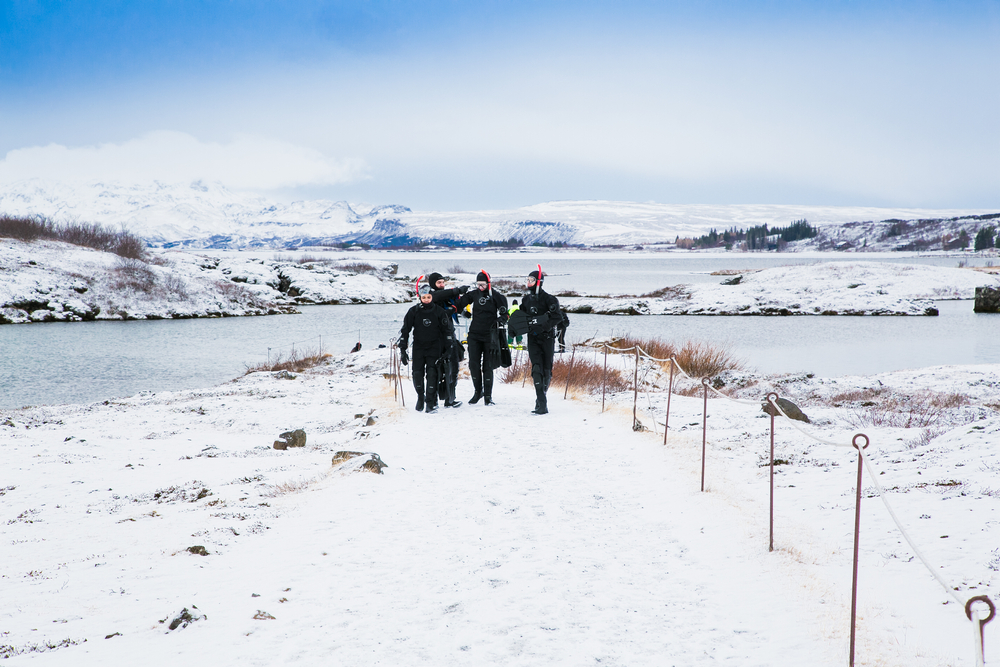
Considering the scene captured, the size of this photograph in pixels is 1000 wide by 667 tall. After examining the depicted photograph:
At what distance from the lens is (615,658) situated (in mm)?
3791

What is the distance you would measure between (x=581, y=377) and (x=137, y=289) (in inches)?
1872

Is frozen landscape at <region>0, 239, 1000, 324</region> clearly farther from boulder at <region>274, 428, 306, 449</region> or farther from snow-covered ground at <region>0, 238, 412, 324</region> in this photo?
boulder at <region>274, 428, 306, 449</region>

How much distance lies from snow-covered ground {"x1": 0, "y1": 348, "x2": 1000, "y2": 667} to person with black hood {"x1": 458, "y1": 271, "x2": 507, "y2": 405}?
6.97 feet

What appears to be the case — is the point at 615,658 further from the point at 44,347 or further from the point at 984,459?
the point at 44,347

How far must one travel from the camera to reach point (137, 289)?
5247 centimetres

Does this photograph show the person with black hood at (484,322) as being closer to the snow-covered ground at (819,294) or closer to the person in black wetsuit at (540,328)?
the person in black wetsuit at (540,328)

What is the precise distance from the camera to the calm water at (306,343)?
22.8 meters

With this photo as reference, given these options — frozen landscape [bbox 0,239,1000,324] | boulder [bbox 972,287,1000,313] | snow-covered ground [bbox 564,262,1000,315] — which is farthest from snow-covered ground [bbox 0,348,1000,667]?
frozen landscape [bbox 0,239,1000,324]

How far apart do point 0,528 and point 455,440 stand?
207 inches

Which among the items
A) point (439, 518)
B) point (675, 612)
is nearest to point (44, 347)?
point (439, 518)

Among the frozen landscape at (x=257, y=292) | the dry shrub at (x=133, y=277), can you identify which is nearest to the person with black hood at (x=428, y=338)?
the frozen landscape at (x=257, y=292)

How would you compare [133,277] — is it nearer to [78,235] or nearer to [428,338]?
[78,235]

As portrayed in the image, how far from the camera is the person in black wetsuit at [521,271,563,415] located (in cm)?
1148

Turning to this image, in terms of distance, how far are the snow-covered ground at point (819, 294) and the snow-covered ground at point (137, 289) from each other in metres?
25.9
